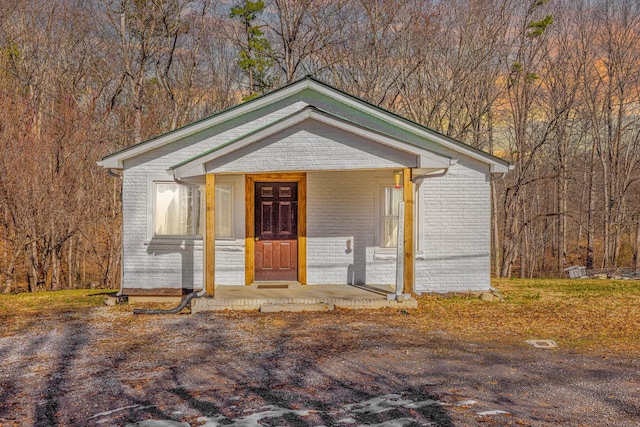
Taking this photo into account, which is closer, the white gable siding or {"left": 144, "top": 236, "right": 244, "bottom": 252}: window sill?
the white gable siding

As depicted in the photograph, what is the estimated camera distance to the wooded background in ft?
72.9

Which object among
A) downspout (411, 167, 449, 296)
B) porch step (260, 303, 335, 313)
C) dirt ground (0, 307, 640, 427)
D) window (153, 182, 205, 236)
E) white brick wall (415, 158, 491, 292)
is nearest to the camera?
dirt ground (0, 307, 640, 427)

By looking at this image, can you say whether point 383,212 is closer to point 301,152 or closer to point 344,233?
point 344,233

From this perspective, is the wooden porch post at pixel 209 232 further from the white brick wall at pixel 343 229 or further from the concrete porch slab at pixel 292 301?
the white brick wall at pixel 343 229

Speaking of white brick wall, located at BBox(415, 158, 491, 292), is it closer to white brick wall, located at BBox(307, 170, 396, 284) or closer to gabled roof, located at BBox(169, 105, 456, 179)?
white brick wall, located at BBox(307, 170, 396, 284)

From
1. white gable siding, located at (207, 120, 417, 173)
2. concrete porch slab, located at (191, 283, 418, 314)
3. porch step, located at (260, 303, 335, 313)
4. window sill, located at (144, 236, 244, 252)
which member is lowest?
porch step, located at (260, 303, 335, 313)

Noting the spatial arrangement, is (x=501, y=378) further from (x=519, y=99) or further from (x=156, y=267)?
(x=519, y=99)

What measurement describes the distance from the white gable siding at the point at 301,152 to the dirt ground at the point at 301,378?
9.96ft

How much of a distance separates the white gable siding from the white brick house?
140 cm

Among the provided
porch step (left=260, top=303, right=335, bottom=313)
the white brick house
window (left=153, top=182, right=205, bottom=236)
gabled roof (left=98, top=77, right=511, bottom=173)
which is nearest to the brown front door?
the white brick house

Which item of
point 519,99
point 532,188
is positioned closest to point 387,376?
point 519,99

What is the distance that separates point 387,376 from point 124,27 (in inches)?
830

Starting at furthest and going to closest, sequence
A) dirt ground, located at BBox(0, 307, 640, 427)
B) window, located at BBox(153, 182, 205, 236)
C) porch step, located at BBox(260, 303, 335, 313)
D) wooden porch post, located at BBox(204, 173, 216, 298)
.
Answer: window, located at BBox(153, 182, 205, 236)
wooden porch post, located at BBox(204, 173, 216, 298)
porch step, located at BBox(260, 303, 335, 313)
dirt ground, located at BBox(0, 307, 640, 427)

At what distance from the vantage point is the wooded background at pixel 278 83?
22219mm
